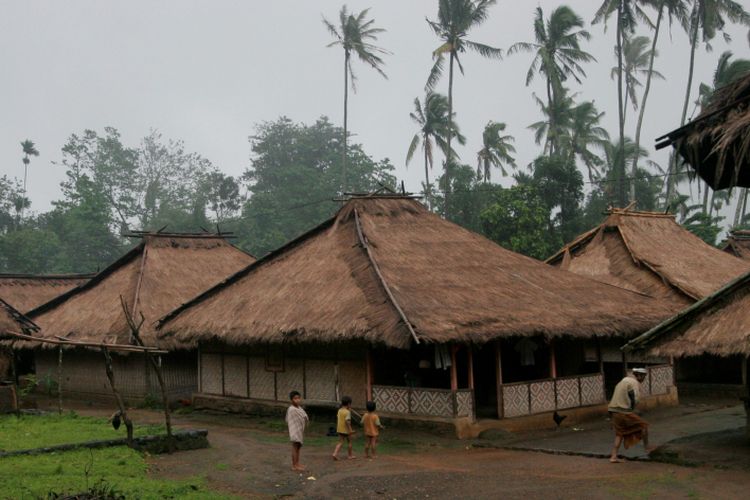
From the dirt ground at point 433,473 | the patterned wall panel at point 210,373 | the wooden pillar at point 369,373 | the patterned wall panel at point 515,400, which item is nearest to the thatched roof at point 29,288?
the patterned wall panel at point 210,373

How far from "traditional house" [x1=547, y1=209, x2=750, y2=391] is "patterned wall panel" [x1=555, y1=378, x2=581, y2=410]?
3.04 meters

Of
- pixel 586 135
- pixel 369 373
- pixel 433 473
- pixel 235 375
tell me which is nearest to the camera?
pixel 433 473

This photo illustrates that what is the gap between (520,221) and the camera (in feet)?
→ 110

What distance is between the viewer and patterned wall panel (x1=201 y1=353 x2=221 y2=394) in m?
20.8

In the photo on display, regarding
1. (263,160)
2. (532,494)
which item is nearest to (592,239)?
(532,494)

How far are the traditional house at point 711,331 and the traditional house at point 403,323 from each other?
3.22 meters

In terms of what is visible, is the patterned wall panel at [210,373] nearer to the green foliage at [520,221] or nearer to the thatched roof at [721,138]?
the thatched roof at [721,138]

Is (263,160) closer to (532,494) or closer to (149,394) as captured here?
(149,394)

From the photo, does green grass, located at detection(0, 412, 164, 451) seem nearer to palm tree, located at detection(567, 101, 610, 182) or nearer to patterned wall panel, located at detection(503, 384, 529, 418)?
patterned wall panel, located at detection(503, 384, 529, 418)

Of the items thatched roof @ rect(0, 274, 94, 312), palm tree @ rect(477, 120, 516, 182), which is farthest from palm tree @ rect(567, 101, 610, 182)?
thatched roof @ rect(0, 274, 94, 312)

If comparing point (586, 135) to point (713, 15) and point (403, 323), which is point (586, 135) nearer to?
point (713, 15)

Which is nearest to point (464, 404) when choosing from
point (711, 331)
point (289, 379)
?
point (289, 379)

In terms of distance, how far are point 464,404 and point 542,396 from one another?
2075 millimetres

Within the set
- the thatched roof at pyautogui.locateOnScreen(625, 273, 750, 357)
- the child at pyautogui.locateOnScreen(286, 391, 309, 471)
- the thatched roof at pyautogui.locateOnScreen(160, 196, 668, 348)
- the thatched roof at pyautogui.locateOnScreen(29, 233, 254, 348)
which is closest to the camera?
the thatched roof at pyautogui.locateOnScreen(625, 273, 750, 357)
